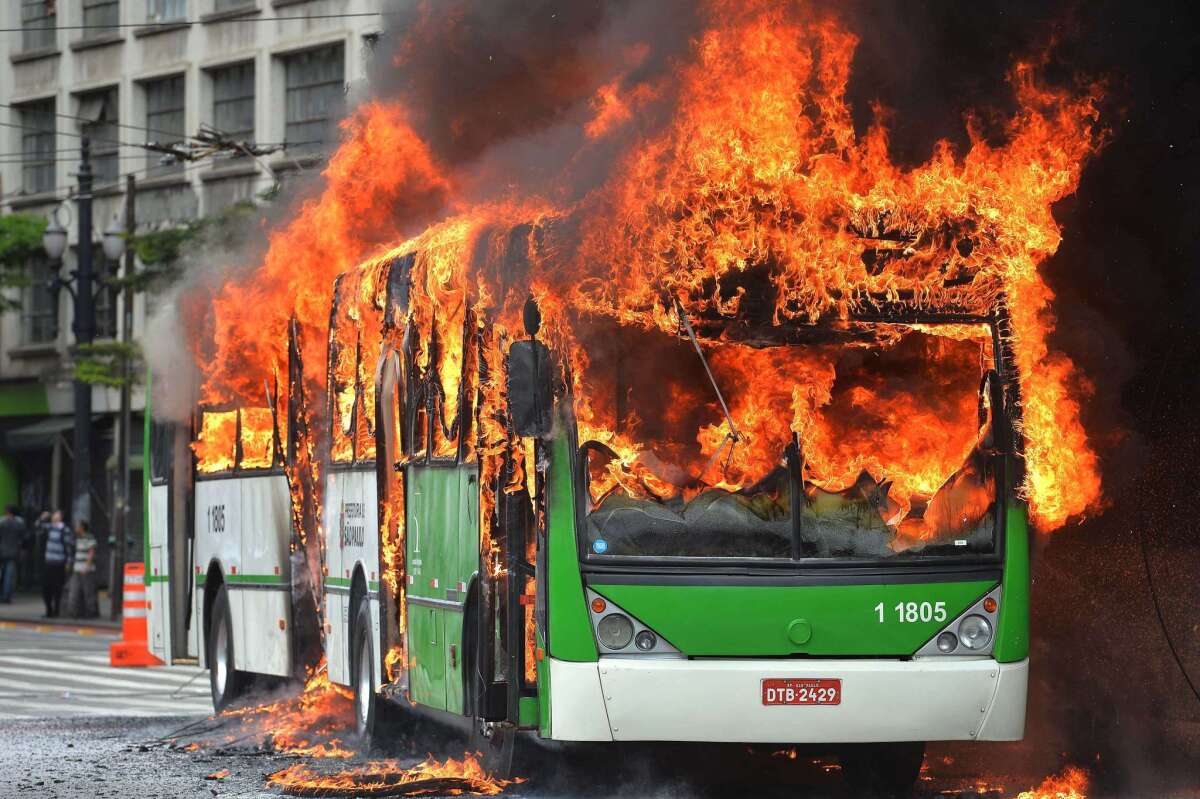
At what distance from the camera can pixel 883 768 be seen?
12562 millimetres

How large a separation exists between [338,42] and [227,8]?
387 centimetres

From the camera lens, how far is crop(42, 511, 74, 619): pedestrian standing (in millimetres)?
35969

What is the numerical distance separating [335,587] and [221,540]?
3.41 m

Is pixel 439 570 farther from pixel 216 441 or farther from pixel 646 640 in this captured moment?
pixel 216 441

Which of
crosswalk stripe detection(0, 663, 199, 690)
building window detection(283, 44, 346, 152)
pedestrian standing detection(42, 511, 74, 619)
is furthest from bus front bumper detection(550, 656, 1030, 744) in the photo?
building window detection(283, 44, 346, 152)

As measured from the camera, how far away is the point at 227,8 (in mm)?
43844

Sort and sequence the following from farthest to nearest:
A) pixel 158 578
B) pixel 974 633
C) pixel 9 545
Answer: pixel 9 545 → pixel 158 578 → pixel 974 633

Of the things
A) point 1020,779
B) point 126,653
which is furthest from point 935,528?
point 126,653

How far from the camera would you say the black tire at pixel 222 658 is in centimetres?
1880

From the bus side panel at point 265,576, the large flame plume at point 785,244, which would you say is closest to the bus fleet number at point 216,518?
the bus side panel at point 265,576

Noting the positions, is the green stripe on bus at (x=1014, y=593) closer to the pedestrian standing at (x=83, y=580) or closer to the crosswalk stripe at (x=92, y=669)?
the crosswalk stripe at (x=92, y=669)

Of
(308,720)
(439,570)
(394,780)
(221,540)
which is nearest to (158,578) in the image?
(221,540)

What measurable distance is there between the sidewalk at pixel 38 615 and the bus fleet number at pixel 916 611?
78.8 feet

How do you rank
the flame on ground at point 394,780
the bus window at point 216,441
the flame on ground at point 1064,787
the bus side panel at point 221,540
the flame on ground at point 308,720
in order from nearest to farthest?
the flame on ground at point 1064,787 → the flame on ground at point 394,780 → the flame on ground at point 308,720 → the bus side panel at point 221,540 → the bus window at point 216,441
